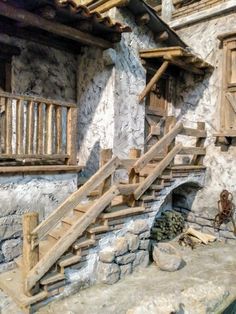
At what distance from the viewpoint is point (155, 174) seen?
5273 mm

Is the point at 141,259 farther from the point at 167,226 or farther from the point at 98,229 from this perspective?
the point at 167,226

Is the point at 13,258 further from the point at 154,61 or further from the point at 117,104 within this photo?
the point at 154,61

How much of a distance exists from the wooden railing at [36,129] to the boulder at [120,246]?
151 cm

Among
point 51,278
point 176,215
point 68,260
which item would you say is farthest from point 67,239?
point 176,215

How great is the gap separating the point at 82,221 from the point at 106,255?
75 cm

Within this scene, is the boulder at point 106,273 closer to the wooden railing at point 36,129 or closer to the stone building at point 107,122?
the stone building at point 107,122

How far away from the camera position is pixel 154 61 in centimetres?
696

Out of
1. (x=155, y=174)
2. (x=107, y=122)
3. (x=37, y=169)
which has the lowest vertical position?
(x=155, y=174)

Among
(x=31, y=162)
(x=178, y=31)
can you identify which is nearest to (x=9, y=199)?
(x=31, y=162)

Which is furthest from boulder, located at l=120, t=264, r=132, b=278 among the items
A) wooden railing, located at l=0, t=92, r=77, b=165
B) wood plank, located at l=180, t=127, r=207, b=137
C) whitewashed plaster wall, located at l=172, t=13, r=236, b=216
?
whitewashed plaster wall, located at l=172, t=13, r=236, b=216

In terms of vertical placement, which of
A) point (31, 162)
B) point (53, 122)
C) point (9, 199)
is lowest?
point (9, 199)

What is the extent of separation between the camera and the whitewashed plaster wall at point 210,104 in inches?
268

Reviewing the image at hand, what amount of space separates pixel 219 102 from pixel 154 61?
1.84 meters

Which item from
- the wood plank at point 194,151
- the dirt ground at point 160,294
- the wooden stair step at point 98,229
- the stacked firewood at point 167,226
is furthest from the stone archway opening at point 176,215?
the wooden stair step at point 98,229
